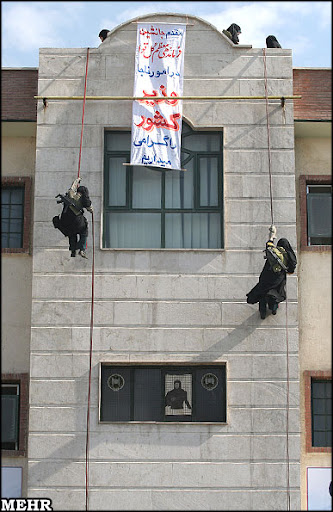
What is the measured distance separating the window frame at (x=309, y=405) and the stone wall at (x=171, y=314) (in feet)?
3.82

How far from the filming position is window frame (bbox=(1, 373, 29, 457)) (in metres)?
17.0

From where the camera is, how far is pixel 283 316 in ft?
53.8

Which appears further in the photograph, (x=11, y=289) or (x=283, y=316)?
(x=11, y=289)

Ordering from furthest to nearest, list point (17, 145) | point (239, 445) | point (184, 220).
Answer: point (17, 145)
point (184, 220)
point (239, 445)

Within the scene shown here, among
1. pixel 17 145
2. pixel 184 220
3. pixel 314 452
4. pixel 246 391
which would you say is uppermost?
pixel 17 145

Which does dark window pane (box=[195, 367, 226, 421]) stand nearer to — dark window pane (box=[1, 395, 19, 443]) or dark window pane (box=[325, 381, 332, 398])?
dark window pane (box=[325, 381, 332, 398])

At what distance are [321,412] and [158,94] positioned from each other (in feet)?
21.3

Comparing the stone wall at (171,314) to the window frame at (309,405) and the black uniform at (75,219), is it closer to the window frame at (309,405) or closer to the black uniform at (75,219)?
the black uniform at (75,219)

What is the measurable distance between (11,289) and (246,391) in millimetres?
4818

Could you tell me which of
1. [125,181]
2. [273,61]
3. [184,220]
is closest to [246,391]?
[184,220]

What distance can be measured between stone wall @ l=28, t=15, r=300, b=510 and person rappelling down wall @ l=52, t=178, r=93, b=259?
27.3 inches

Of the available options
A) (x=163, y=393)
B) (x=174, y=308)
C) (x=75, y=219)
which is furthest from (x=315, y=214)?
(x=75, y=219)

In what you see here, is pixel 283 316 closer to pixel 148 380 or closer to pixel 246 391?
pixel 246 391

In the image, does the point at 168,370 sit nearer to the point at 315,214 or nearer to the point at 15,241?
the point at 15,241
